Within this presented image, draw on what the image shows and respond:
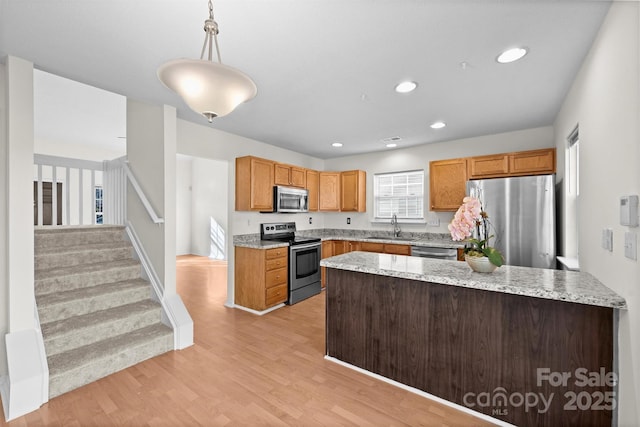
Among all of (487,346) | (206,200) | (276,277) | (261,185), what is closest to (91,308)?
(276,277)

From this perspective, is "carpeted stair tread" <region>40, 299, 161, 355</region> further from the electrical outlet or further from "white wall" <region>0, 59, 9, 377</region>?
the electrical outlet

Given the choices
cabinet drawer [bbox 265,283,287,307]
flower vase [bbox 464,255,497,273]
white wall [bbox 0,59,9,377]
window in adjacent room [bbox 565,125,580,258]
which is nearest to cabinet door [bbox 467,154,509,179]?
window in adjacent room [bbox 565,125,580,258]

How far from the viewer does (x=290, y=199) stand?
15.3 ft

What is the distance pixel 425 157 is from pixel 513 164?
1.39 m

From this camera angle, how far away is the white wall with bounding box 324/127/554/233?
3.88 meters

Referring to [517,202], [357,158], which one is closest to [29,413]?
[517,202]

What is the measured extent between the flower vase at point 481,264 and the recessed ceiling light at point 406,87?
1.61m

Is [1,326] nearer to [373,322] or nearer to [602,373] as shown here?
[373,322]

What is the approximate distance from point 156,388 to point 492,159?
182 inches

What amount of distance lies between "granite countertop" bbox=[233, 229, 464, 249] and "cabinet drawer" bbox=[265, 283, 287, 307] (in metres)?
0.61

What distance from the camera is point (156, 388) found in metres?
2.15

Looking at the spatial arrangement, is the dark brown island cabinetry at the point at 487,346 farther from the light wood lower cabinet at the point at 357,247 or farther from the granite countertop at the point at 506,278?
the light wood lower cabinet at the point at 357,247

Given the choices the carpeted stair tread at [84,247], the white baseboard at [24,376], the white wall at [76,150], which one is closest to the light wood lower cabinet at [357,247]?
the carpeted stair tread at [84,247]

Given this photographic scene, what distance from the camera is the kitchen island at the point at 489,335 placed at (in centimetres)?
152
